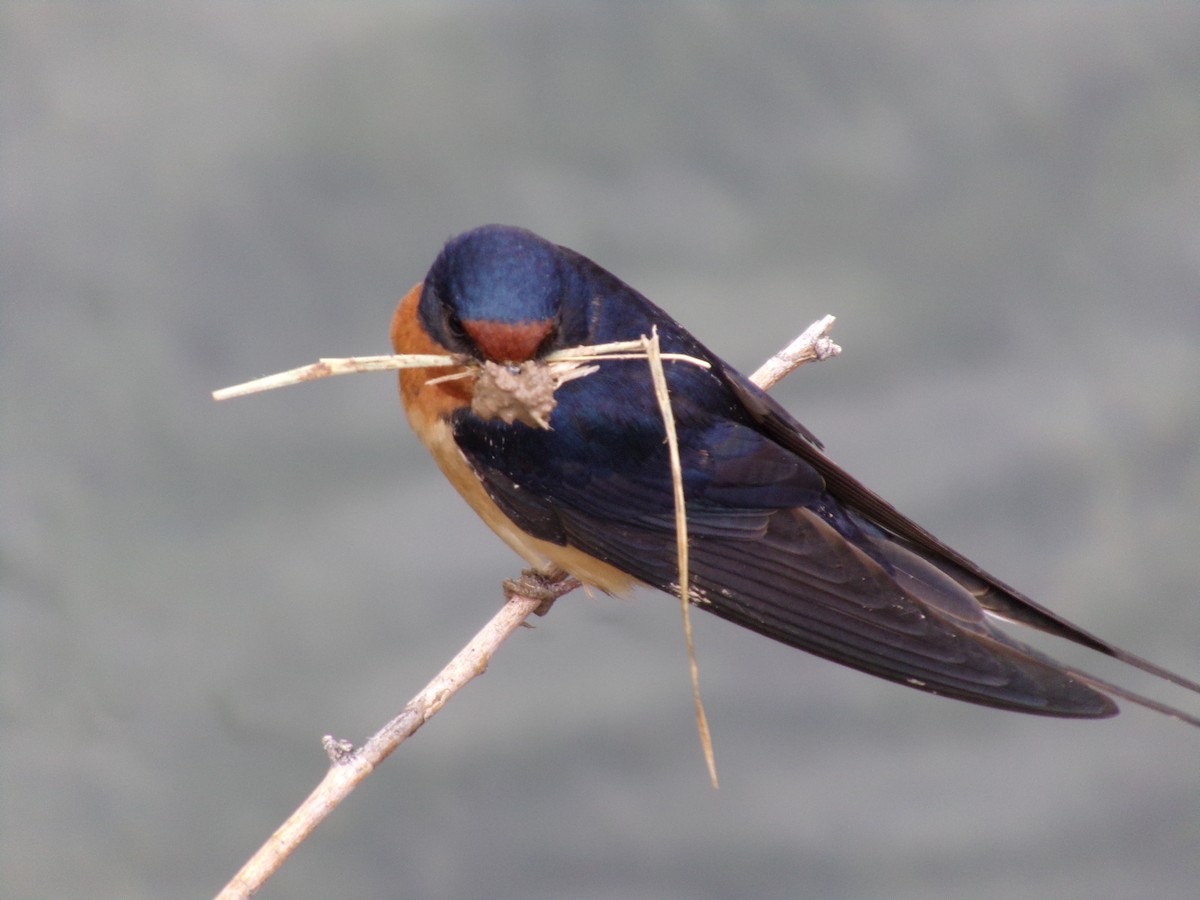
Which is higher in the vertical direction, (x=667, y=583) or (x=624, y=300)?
(x=624, y=300)

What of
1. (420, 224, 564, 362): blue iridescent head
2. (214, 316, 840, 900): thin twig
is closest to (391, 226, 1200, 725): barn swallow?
(420, 224, 564, 362): blue iridescent head

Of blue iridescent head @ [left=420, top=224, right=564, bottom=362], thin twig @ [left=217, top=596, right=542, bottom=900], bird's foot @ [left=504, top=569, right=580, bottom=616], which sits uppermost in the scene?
blue iridescent head @ [left=420, top=224, right=564, bottom=362]

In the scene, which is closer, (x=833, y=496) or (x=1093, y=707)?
(x=1093, y=707)

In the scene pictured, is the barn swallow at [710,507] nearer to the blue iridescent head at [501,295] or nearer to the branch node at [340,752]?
the blue iridescent head at [501,295]

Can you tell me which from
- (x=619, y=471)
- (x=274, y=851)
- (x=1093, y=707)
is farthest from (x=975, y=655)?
(x=274, y=851)

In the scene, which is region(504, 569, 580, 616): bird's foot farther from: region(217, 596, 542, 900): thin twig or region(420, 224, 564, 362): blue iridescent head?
region(420, 224, 564, 362): blue iridescent head

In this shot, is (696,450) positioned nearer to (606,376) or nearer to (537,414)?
(606,376)

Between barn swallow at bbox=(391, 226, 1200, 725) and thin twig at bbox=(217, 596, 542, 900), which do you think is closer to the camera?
thin twig at bbox=(217, 596, 542, 900)

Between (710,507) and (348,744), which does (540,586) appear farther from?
(348,744)
